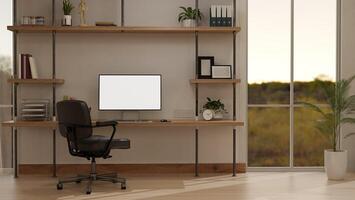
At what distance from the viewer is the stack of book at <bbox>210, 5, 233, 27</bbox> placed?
257 inches

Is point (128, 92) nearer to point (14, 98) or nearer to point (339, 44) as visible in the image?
point (14, 98)

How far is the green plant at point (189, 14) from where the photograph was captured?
6.56 m

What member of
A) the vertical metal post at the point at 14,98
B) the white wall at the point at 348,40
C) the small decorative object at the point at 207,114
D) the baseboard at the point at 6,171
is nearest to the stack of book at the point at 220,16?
the small decorative object at the point at 207,114

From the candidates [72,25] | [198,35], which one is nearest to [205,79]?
[198,35]

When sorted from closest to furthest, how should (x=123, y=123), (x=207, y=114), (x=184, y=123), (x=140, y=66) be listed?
(x=123, y=123) < (x=184, y=123) < (x=207, y=114) < (x=140, y=66)

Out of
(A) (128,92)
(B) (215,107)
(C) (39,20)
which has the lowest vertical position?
(B) (215,107)

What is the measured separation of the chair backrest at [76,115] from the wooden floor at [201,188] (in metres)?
0.59

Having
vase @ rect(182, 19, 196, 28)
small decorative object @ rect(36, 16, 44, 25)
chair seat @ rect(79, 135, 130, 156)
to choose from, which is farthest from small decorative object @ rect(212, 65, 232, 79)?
small decorative object @ rect(36, 16, 44, 25)

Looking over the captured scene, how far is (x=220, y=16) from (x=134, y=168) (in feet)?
6.73

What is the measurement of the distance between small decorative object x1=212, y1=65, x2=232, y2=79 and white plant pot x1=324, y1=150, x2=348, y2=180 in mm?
1420

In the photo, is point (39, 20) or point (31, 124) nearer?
point (31, 124)

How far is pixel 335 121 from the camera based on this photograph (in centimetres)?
644

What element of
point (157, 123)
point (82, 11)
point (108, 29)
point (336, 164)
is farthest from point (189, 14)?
point (336, 164)

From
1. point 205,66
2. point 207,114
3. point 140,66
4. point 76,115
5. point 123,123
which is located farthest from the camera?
point 140,66
